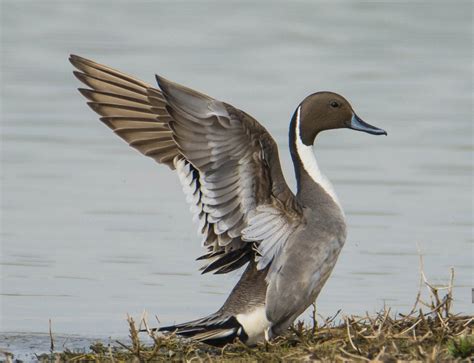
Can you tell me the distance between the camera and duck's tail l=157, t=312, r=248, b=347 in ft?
25.0

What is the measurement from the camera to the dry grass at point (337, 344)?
6.95 meters

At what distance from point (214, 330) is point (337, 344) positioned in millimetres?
781

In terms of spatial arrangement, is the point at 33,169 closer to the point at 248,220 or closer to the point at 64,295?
the point at 64,295

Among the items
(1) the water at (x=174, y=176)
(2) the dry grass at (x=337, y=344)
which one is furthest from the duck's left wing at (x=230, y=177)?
(1) the water at (x=174, y=176)

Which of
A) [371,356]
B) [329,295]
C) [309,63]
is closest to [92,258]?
[329,295]

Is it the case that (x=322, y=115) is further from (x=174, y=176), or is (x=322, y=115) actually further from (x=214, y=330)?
(x=174, y=176)

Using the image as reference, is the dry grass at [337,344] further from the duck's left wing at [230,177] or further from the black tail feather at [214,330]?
the duck's left wing at [230,177]

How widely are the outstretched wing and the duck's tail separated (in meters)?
0.35

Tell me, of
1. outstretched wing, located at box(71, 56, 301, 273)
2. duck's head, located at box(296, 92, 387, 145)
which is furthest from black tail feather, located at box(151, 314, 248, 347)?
duck's head, located at box(296, 92, 387, 145)

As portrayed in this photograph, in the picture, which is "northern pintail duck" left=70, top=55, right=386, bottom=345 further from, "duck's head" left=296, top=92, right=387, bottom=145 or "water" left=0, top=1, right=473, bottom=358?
"water" left=0, top=1, right=473, bottom=358

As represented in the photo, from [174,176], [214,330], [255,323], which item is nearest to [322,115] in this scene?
[255,323]

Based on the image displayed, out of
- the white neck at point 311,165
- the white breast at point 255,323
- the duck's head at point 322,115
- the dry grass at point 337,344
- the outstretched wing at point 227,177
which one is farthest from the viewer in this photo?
the duck's head at point 322,115

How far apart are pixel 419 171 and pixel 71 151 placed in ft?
10.9

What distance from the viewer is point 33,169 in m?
12.8
